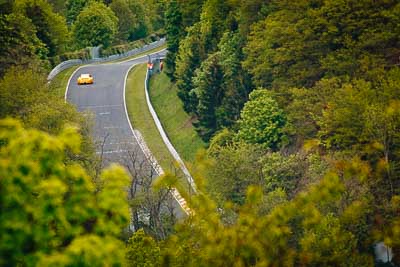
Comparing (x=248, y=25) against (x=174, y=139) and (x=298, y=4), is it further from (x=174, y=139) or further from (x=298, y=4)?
(x=174, y=139)

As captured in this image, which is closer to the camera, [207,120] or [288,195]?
[288,195]

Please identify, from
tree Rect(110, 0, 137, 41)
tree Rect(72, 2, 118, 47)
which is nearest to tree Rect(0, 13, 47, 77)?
tree Rect(72, 2, 118, 47)

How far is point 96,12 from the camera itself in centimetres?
8538

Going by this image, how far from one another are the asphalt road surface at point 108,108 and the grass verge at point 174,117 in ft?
9.01

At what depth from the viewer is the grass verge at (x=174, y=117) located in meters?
49.7

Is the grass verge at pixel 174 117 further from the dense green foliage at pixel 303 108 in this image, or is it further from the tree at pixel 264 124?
the tree at pixel 264 124

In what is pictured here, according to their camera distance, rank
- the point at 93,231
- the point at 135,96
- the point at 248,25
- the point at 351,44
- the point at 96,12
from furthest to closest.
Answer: the point at 96,12 < the point at 135,96 < the point at 248,25 < the point at 351,44 < the point at 93,231

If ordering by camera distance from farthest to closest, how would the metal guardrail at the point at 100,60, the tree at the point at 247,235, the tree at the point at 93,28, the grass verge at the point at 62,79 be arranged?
the tree at the point at 93,28 < the metal guardrail at the point at 100,60 < the grass verge at the point at 62,79 < the tree at the point at 247,235

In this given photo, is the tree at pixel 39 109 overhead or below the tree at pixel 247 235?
below

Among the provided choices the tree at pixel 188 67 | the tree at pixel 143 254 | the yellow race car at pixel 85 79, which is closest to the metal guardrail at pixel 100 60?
the yellow race car at pixel 85 79

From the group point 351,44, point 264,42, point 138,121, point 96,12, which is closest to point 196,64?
point 138,121

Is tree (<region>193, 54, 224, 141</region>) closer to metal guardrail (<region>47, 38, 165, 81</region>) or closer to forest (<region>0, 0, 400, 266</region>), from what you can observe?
forest (<region>0, 0, 400, 266</region>)

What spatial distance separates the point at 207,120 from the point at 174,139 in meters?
3.57

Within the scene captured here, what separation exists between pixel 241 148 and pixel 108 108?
76.9 ft
